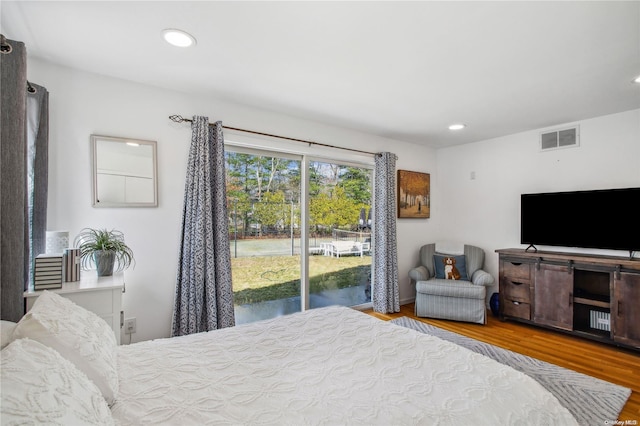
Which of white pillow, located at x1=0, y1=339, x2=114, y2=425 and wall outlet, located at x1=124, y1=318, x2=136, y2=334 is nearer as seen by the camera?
white pillow, located at x1=0, y1=339, x2=114, y2=425

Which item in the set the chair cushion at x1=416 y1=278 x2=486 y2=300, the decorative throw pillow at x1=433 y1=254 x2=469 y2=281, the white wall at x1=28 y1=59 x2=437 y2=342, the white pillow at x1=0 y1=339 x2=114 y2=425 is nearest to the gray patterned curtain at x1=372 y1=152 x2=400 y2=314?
the chair cushion at x1=416 y1=278 x2=486 y2=300

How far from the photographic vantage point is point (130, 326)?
258 centimetres

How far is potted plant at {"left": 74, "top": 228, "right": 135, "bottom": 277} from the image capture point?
7.22 feet

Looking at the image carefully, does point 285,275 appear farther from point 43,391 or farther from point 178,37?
point 43,391

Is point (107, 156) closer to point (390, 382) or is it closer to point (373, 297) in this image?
point (390, 382)

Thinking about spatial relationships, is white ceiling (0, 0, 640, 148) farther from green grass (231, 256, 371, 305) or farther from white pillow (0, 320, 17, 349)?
white pillow (0, 320, 17, 349)

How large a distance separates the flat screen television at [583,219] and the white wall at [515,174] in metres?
0.06

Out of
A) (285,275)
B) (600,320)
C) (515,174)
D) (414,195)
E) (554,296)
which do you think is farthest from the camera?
(414,195)

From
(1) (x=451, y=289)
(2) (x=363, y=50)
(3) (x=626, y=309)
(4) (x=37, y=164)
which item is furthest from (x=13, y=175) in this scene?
(3) (x=626, y=309)

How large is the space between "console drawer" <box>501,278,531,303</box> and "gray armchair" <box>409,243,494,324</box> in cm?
19

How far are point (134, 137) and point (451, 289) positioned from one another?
382 centimetres

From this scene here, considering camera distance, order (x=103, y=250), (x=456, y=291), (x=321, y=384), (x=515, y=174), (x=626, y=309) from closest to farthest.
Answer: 1. (x=321, y=384)
2. (x=103, y=250)
3. (x=626, y=309)
4. (x=456, y=291)
5. (x=515, y=174)

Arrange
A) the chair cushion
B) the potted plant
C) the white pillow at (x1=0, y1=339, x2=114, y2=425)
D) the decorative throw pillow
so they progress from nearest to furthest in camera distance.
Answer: the white pillow at (x1=0, y1=339, x2=114, y2=425) < the potted plant < the chair cushion < the decorative throw pillow

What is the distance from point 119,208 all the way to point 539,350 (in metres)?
4.14
